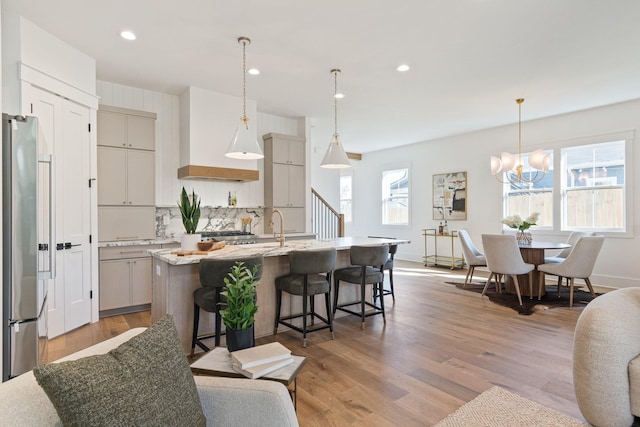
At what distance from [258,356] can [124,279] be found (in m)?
3.52

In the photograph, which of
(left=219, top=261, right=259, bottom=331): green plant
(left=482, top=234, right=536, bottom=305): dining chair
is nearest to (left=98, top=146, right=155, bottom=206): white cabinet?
(left=219, top=261, right=259, bottom=331): green plant

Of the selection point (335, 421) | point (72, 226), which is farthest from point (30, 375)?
point (72, 226)

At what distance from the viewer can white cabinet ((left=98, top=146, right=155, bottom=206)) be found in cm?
430

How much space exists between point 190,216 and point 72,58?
2.24 metres

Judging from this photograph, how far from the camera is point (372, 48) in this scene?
370cm

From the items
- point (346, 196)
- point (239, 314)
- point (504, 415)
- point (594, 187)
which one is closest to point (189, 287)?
point (239, 314)

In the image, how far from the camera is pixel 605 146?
18.9ft

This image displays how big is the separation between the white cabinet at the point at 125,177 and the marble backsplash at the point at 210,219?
18.2 inches

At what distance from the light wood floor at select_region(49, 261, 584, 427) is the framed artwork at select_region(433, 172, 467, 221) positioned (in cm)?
343

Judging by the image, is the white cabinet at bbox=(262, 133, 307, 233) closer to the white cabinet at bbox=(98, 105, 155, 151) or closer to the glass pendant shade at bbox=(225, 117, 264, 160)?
the white cabinet at bbox=(98, 105, 155, 151)

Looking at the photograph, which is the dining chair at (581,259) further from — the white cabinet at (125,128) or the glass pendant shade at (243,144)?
the white cabinet at (125,128)

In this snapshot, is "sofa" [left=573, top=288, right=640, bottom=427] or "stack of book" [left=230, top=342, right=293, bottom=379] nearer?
"stack of book" [left=230, top=342, right=293, bottom=379]

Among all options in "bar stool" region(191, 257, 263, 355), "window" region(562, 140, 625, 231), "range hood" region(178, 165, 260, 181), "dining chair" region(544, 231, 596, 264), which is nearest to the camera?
"bar stool" region(191, 257, 263, 355)

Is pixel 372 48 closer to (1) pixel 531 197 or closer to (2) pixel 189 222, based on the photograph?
(2) pixel 189 222
